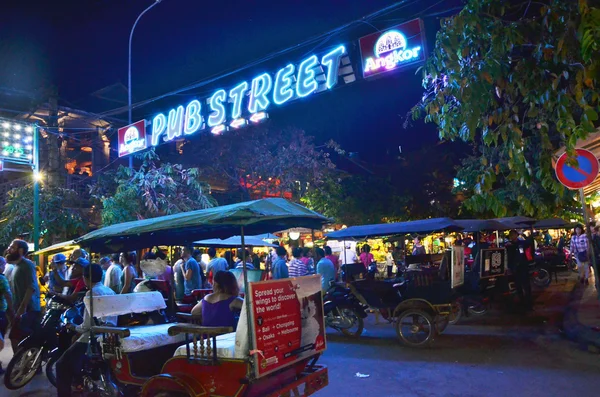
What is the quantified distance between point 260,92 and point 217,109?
2.04m

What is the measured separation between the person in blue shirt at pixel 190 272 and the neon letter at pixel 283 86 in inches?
200

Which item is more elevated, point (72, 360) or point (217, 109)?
point (217, 109)

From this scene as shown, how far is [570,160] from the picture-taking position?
4348 millimetres

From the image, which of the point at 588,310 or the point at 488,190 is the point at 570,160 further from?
the point at 588,310

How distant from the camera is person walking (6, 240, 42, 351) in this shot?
668 centimetres

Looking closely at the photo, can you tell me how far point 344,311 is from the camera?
9.43 metres

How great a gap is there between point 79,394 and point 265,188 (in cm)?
1535

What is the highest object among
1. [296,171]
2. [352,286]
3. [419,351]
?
[296,171]

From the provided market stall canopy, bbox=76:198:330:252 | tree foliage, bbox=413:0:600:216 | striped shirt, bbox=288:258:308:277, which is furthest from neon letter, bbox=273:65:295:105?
tree foliage, bbox=413:0:600:216

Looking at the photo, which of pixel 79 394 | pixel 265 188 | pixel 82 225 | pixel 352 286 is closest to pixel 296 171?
pixel 265 188

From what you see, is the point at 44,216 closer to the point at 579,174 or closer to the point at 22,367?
the point at 22,367

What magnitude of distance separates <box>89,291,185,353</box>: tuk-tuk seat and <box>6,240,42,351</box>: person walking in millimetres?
1792

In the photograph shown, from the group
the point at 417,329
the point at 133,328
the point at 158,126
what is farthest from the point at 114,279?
the point at 158,126

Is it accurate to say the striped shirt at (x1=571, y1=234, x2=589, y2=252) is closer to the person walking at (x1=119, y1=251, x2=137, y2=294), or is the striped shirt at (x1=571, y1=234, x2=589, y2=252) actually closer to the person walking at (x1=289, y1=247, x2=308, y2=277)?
the person walking at (x1=289, y1=247, x2=308, y2=277)
